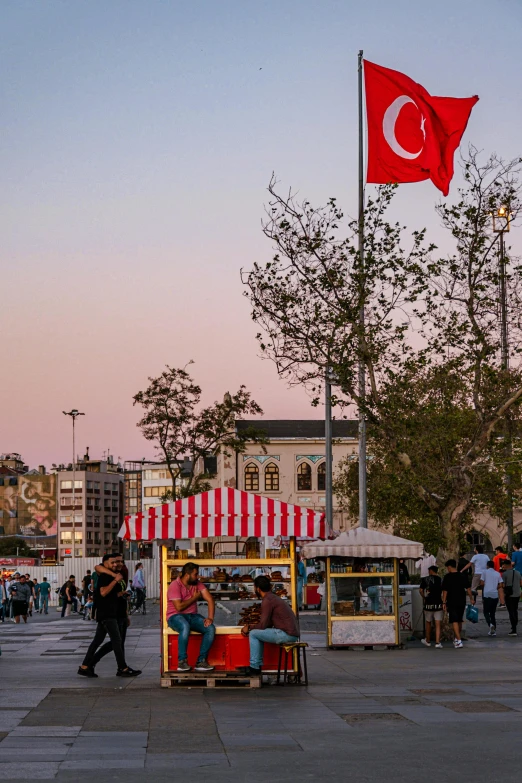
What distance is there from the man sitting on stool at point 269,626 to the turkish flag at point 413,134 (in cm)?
1255

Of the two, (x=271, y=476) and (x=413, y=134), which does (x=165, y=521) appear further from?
(x=271, y=476)

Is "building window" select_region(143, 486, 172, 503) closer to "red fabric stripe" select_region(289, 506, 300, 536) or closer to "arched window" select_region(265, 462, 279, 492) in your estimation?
"arched window" select_region(265, 462, 279, 492)

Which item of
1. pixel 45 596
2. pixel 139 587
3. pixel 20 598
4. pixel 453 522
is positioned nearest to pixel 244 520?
pixel 453 522

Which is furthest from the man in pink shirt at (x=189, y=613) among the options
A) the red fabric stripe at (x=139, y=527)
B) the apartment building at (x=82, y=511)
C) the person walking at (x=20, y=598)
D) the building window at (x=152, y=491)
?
the apartment building at (x=82, y=511)

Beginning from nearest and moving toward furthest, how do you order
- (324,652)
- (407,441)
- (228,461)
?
(324,652)
(407,441)
(228,461)

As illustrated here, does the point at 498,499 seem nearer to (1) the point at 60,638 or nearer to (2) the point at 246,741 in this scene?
(1) the point at 60,638

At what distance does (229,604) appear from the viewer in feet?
57.8

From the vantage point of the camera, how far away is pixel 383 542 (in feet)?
79.6

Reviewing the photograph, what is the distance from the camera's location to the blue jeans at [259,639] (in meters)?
16.9

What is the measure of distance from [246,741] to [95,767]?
199 centimetres

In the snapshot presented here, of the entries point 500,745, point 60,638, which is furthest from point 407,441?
point 500,745

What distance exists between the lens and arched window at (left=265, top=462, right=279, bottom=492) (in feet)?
327

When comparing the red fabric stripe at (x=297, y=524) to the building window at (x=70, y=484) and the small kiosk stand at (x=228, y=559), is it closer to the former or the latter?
the small kiosk stand at (x=228, y=559)

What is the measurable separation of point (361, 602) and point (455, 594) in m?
1.93
